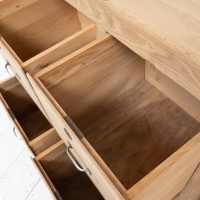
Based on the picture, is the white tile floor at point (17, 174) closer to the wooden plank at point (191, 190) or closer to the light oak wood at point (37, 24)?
the light oak wood at point (37, 24)

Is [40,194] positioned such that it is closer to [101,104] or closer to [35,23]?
[101,104]

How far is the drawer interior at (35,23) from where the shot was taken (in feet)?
3.13

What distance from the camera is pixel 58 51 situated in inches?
28.1

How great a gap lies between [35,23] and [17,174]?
59 cm

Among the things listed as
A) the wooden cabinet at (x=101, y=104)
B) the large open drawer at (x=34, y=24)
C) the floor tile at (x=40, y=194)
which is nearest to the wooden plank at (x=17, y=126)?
the wooden cabinet at (x=101, y=104)

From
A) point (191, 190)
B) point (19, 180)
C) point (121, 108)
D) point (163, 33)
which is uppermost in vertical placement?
point (19, 180)

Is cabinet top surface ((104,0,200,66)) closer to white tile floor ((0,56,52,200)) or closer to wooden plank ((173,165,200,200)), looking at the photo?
wooden plank ((173,165,200,200))

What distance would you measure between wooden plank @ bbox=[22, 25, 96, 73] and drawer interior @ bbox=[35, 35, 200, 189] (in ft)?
0.24

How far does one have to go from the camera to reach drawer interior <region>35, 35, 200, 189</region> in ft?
2.25

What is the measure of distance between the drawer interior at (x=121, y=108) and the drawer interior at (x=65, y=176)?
0.10m

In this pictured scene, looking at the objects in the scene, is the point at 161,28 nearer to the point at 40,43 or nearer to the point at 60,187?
the point at 60,187

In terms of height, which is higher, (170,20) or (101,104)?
(101,104)

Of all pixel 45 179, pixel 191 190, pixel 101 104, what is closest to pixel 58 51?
pixel 101 104

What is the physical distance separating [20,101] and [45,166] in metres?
0.34
